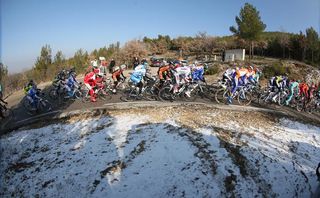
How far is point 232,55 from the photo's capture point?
117ft

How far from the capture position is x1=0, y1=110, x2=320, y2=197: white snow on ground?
7012 mm

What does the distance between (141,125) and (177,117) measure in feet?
5.16

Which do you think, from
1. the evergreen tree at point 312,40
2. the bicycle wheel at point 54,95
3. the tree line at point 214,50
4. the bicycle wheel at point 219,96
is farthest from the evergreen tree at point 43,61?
the evergreen tree at point 312,40

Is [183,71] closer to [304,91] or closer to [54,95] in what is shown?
[54,95]

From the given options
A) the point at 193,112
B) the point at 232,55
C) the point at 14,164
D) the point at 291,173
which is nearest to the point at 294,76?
the point at 232,55

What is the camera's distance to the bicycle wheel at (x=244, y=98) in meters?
13.3

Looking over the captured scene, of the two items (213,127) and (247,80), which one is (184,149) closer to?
(213,127)

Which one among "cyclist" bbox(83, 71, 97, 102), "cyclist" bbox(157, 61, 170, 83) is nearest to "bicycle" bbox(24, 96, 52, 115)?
"cyclist" bbox(83, 71, 97, 102)

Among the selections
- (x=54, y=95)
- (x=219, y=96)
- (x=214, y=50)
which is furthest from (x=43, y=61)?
(x=214, y=50)

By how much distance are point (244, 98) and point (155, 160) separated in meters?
7.17

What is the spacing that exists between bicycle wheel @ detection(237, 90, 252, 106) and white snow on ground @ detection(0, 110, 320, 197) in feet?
9.44

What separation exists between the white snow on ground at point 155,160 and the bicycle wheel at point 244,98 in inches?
113

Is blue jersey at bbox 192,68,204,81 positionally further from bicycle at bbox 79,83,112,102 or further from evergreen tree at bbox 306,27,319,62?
evergreen tree at bbox 306,27,319,62

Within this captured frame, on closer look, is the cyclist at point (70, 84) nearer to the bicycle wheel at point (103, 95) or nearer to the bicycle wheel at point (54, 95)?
the bicycle wheel at point (54, 95)
